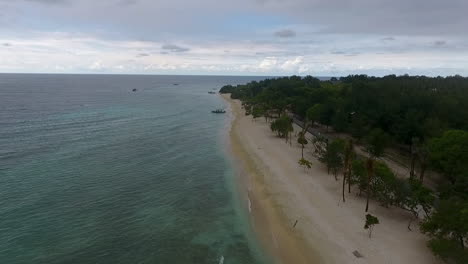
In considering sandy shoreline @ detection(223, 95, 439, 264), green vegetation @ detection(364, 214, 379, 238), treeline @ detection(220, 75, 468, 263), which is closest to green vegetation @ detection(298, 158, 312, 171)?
treeline @ detection(220, 75, 468, 263)

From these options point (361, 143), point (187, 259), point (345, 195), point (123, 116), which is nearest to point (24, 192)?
point (187, 259)

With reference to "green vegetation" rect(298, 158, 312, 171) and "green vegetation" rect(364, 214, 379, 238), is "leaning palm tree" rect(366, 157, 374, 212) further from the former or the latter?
"green vegetation" rect(298, 158, 312, 171)

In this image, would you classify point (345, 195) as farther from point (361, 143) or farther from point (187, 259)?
A: point (361, 143)

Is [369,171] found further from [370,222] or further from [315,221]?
[315,221]

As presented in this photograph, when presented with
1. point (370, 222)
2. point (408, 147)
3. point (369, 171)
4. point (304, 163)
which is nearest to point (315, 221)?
point (370, 222)

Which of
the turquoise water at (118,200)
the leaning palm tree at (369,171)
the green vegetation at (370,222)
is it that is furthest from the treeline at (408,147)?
the turquoise water at (118,200)

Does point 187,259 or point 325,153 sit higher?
point 325,153
